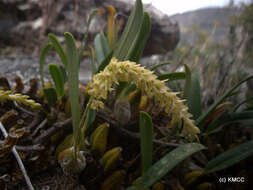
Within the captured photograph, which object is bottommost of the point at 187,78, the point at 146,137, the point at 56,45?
the point at 146,137

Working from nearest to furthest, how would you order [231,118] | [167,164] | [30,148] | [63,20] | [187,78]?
[167,164] → [30,148] → [187,78] → [231,118] → [63,20]

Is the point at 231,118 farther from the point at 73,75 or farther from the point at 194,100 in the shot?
the point at 73,75

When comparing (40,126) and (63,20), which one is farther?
(63,20)

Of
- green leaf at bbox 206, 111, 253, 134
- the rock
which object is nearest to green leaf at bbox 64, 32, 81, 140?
green leaf at bbox 206, 111, 253, 134

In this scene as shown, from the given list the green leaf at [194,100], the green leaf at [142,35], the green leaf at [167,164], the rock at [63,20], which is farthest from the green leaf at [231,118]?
the rock at [63,20]

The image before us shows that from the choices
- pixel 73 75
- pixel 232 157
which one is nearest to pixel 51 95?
pixel 73 75

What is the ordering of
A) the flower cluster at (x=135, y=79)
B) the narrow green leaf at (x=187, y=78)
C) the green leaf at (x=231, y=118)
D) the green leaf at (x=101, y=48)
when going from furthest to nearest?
the green leaf at (x=101, y=48) → the green leaf at (x=231, y=118) → the narrow green leaf at (x=187, y=78) → the flower cluster at (x=135, y=79)

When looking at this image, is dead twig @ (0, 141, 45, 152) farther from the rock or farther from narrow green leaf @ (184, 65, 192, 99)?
the rock

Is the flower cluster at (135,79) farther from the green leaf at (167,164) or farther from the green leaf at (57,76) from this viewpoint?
the green leaf at (57,76)
